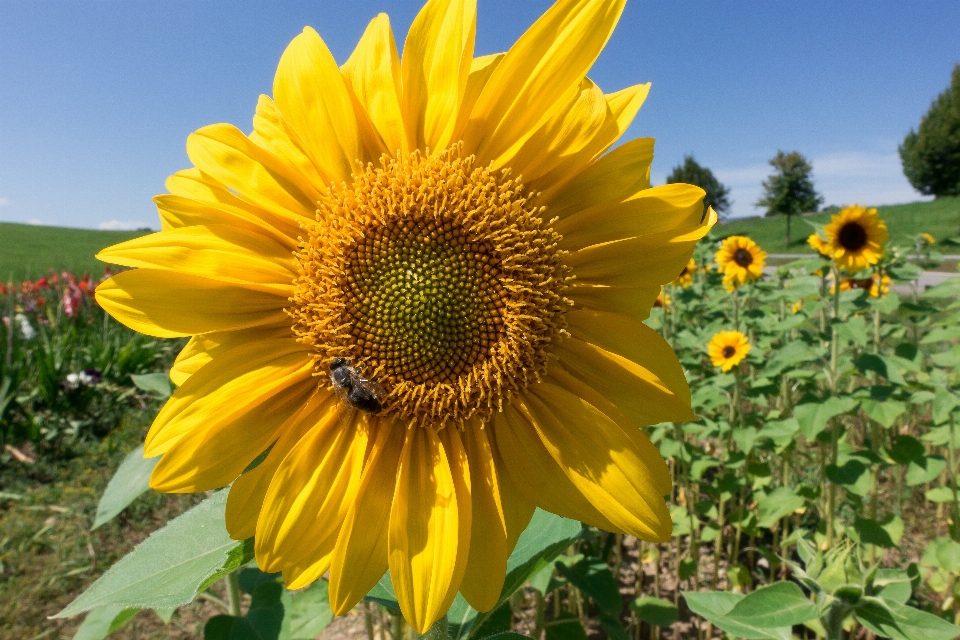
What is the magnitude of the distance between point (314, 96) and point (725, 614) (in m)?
1.74

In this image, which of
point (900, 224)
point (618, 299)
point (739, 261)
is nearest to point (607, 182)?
point (618, 299)

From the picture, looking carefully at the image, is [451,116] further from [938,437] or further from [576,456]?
[938,437]

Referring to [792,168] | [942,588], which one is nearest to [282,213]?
[942,588]

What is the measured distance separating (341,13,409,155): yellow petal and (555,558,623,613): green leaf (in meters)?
1.87

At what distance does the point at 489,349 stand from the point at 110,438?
6555 millimetres

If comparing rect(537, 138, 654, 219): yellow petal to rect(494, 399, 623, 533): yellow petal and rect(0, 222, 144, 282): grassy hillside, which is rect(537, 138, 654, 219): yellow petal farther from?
rect(0, 222, 144, 282): grassy hillside

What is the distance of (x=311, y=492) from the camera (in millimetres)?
1168

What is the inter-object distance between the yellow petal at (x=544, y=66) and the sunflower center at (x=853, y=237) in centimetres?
399

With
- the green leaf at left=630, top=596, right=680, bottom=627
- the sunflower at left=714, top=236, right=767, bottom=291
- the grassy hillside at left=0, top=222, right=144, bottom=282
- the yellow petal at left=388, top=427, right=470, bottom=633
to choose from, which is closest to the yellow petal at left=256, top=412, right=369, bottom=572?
the yellow petal at left=388, top=427, right=470, bottom=633

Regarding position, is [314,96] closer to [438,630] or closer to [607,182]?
[607,182]

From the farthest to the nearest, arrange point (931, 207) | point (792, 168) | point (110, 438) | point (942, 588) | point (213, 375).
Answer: point (931, 207) < point (792, 168) < point (110, 438) < point (942, 588) < point (213, 375)

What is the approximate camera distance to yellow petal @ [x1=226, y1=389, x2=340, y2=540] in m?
1.14

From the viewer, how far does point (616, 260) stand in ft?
4.05

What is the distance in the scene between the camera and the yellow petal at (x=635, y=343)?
1235 mm
